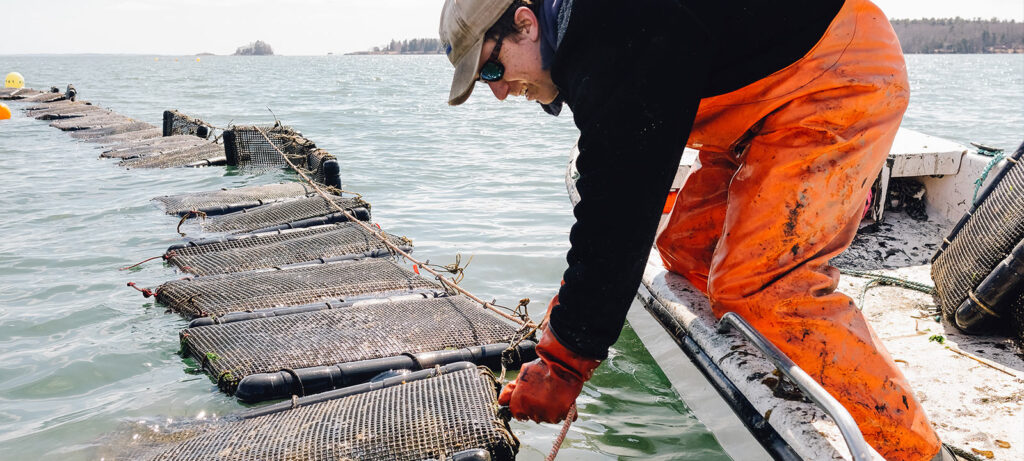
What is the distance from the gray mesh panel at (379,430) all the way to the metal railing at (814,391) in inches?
37.8

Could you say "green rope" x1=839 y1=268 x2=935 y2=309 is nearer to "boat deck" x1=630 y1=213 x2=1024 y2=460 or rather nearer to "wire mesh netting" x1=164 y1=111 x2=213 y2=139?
"boat deck" x1=630 y1=213 x2=1024 y2=460

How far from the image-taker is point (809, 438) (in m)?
1.87

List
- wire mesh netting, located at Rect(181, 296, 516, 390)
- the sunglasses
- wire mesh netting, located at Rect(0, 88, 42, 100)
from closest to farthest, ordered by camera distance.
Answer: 1. the sunglasses
2. wire mesh netting, located at Rect(181, 296, 516, 390)
3. wire mesh netting, located at Rect(0, 88, 42, 100)

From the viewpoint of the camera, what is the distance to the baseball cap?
2.00 meters

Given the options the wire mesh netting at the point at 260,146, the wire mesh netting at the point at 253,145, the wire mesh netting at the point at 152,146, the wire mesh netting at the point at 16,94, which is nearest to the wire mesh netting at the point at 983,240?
the wire mesh netting at the point at 260,146

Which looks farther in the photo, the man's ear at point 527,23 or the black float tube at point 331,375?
the black float tube at point 331,375

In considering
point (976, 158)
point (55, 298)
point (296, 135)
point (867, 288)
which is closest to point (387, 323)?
point (867, 288)

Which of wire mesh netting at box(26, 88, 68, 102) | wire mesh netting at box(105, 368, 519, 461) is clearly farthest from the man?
wire mesh netting at box(26, 88, 68, 102)

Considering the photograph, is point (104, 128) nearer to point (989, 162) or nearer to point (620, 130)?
point (989, 162)

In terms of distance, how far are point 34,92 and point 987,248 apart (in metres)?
34.2

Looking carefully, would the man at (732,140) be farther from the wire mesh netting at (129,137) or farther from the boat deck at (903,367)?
the wire mesh netting at (129,137)

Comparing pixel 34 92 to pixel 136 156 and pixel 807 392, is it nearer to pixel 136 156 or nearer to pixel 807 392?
pixel 136 156

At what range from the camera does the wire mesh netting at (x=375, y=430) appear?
8.25ft

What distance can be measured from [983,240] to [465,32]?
2682mm
